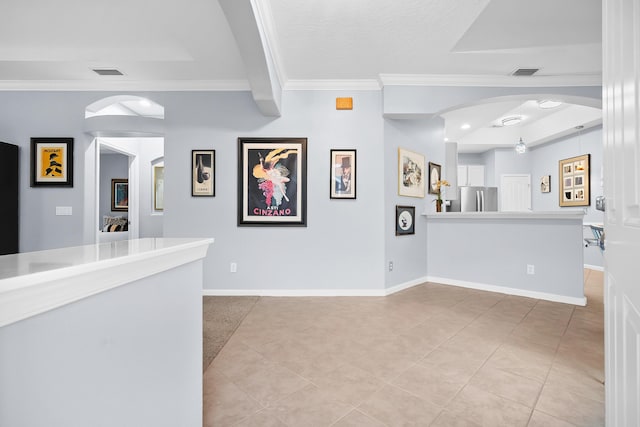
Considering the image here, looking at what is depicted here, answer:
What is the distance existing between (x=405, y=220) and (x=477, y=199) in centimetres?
206

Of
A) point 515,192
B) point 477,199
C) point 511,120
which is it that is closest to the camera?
point 477,199

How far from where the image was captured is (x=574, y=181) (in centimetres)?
588

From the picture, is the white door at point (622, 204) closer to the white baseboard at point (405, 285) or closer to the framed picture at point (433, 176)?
the white baseboard at point (405, 285)

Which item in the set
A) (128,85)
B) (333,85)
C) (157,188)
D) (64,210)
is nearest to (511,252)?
(333,85)

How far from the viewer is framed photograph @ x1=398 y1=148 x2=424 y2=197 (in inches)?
151

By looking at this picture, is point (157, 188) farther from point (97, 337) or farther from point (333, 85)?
point (97, 337)

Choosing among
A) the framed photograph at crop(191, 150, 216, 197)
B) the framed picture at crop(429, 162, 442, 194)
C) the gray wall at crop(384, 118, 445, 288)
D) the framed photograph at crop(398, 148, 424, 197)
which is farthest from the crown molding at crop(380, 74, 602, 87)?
the framed photograph at crop(191, 150, 216, 197)

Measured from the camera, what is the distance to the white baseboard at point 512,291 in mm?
3311

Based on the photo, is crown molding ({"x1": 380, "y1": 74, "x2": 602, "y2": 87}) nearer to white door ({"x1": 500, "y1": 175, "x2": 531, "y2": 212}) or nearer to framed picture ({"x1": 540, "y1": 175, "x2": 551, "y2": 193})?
framed picture ({"x1": 540, "y1": 175, "x2": 551, "y2": 193})

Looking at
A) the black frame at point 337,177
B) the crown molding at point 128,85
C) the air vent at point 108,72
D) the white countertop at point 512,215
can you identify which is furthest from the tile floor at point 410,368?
the air vent at point 108,72

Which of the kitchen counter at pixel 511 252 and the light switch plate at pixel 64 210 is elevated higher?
the light switch plate at pixel 64 210

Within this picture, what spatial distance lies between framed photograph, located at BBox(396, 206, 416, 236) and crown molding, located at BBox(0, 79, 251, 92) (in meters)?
2.44

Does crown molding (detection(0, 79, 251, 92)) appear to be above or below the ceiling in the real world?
below

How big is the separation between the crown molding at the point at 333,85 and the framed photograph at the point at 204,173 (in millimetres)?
1262
